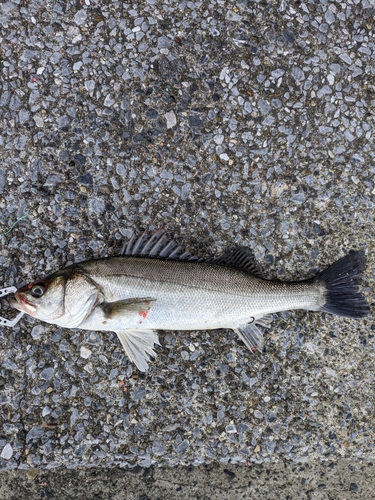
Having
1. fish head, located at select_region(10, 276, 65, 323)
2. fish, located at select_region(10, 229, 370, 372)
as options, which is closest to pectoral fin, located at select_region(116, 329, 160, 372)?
fish, located at select_region(10, 229, 370, 372)

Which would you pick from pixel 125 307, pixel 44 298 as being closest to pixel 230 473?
pixel 125 307

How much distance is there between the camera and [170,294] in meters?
3.34

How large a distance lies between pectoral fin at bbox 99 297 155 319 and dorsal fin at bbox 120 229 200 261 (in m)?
0.39

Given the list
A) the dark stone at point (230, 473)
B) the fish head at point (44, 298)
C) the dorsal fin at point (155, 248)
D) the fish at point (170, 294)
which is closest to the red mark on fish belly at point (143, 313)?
the fish at point (170, 294)

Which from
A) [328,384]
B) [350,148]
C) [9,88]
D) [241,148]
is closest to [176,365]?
[328,384]

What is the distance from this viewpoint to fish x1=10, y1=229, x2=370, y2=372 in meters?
3.30

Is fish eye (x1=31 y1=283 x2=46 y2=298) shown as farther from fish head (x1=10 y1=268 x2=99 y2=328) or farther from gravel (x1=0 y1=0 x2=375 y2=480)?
gravel (x1=0 y1=0 x2=375 y2=480)

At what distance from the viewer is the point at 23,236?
3.64 meters

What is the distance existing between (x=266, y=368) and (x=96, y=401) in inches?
56.7

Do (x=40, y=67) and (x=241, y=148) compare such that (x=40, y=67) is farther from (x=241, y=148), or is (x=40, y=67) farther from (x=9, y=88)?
(x=241, y=148)

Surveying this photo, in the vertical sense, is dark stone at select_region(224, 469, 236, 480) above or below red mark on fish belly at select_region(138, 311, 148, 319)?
below

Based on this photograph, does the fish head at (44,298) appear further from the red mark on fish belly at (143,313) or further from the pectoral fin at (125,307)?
the red mark on fish belly at (143,313)

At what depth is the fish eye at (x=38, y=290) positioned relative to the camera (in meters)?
3.28

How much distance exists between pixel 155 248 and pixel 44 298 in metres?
0.92
